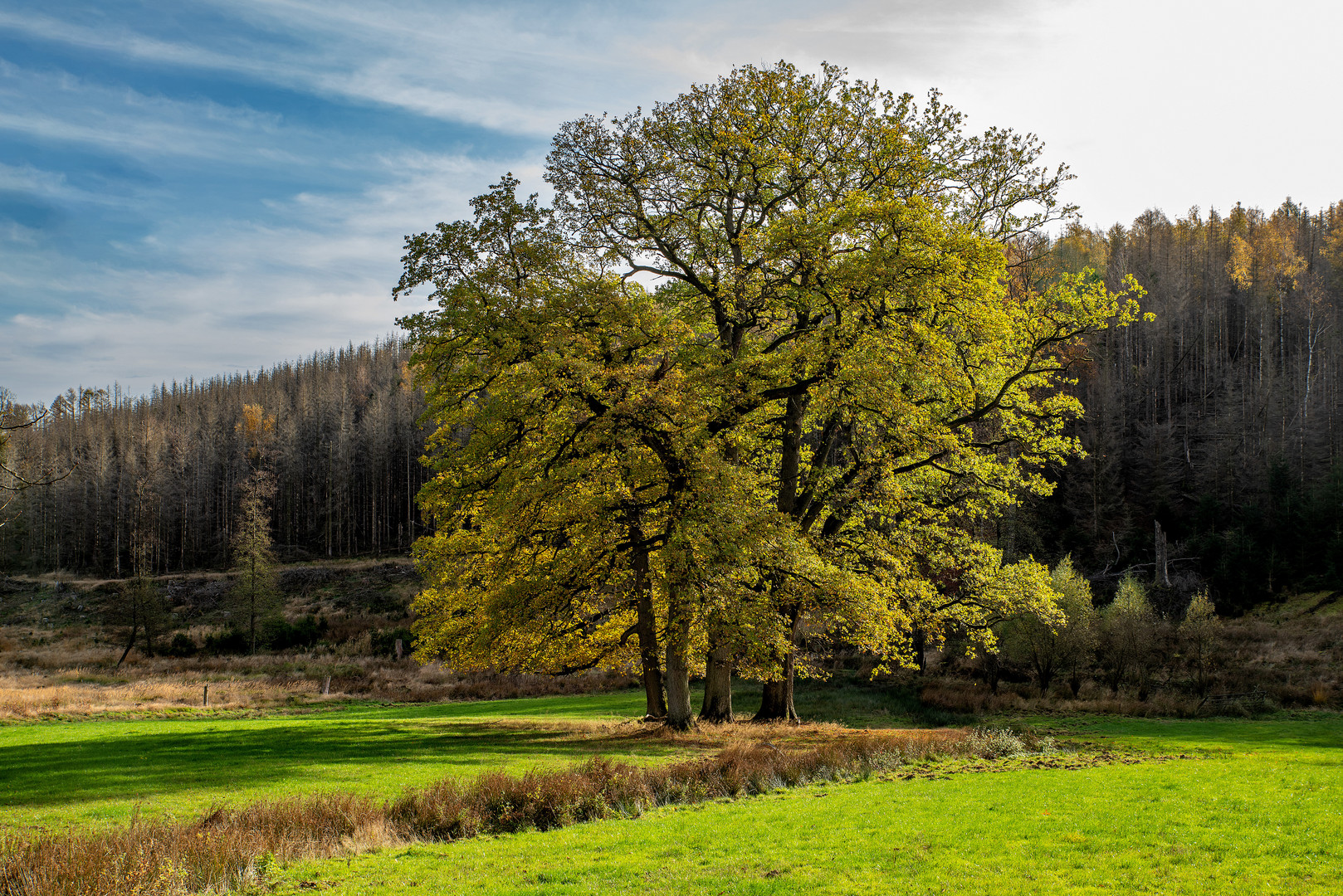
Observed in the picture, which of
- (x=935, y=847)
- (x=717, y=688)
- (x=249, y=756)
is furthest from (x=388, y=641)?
(x=935, y=847)

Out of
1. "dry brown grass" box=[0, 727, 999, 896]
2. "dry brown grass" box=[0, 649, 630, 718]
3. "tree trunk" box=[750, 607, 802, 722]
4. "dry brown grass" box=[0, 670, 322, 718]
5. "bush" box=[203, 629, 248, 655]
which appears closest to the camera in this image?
"dry brown grass" box=[0, 727, 999, 896]

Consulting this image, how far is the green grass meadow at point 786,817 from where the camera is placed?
31.5 feet

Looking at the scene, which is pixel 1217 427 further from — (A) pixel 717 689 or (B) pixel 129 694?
(B) pixel 129 694

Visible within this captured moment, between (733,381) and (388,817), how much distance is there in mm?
12625

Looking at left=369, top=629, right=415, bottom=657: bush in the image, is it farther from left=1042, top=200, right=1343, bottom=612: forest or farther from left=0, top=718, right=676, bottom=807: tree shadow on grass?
left=1042, top=200, right=1343, bottom=612: forest

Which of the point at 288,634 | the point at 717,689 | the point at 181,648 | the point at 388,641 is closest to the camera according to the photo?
the point at 717,689

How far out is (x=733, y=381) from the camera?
2070 cm

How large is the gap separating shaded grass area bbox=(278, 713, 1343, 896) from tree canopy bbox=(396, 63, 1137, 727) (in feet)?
19.9

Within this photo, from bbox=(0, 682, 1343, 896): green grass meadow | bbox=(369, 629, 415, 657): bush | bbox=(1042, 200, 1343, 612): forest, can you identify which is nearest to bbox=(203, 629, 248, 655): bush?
bbox=(369, 629, 415, 657): bush

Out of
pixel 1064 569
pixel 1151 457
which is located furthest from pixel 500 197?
pixel 1151 457

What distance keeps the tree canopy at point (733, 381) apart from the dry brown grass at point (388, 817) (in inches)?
120

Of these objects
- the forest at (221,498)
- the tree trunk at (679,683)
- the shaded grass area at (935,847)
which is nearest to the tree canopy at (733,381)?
the tree trunk at (679,683)

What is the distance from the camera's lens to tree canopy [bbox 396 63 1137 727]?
19.8m

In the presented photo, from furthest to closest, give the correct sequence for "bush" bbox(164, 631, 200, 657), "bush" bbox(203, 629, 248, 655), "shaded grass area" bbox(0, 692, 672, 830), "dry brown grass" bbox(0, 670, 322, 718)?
"bush" bbox(203, 629, 248, 655) < "bush" bbox(164, 631, 200, 657) < "dry brown grass" bbox(0, 670, 322, 718) < "shaded grass area" bbox(0, 692, 672, 830)
